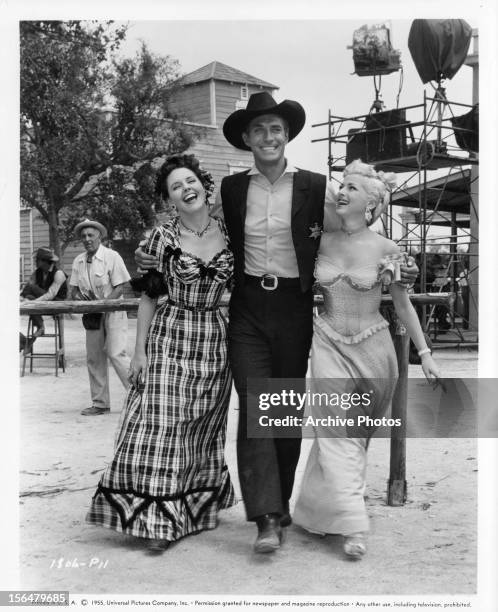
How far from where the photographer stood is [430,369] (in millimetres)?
3402

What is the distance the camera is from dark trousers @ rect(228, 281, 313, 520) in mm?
3334

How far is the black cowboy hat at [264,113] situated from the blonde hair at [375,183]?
12.0 inches

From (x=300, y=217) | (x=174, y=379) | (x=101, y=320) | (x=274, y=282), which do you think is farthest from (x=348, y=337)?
(x=101, y=320)

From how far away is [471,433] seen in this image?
11.7 ft

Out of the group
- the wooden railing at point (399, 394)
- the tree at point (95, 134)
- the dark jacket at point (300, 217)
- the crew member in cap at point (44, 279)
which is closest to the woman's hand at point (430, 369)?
the wooden railing at point (399, 394)

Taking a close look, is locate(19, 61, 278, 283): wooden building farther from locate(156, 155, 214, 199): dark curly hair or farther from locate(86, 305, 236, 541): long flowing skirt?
locate(86, 305, 236, 541): long flowing skirt

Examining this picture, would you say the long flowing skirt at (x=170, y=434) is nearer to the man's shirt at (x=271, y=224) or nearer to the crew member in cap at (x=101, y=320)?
the man's shirt at (x=271, y=224)

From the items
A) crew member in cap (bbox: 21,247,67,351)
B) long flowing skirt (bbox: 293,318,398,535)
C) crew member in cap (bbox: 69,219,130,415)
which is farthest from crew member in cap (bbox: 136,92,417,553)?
crew member in cap (bbox: 21,247,67,351)

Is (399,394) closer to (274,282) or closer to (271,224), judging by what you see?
(274,282)

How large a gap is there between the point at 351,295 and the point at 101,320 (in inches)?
143

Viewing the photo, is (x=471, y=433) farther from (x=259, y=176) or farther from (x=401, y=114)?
(x=401, y=114)

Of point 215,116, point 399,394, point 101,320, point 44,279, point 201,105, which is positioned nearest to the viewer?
point 399,394

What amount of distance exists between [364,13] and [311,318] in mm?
1231

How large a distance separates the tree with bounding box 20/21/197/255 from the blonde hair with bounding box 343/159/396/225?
29.5 ft
